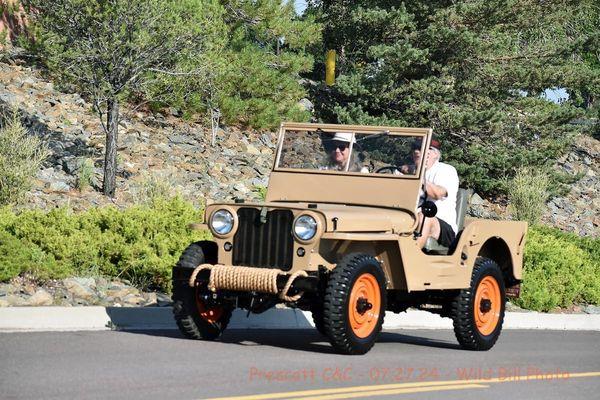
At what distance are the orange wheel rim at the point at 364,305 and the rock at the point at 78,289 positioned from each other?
4166 mm

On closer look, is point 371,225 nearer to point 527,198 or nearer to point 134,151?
point 134,151

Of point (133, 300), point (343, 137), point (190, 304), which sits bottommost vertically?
point (133, 300)

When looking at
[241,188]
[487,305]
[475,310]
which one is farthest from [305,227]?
[241,188]

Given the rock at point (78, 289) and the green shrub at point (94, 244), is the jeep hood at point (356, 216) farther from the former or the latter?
the green shrub at point (94, 244)

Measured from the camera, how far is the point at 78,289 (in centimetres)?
1348

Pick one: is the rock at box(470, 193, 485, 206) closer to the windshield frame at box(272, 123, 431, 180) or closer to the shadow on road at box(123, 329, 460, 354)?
the shadow on road at box(123, 329, 460, 354)

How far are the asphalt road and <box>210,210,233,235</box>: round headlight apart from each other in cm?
112

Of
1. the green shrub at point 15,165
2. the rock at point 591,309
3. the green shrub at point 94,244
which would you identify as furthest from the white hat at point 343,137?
the green shrub at point 15,165

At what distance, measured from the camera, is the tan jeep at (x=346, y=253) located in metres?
10.3

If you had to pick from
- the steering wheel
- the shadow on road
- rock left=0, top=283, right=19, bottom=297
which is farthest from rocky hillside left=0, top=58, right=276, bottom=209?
the steering wheel

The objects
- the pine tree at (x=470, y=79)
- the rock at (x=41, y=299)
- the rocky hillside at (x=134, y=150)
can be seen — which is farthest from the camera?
the pine tree at (x=470, y=79)

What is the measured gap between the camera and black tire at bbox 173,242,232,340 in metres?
10.8

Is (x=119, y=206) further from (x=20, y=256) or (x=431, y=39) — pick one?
(x=431, y=39)

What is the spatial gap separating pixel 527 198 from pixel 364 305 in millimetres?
20892
